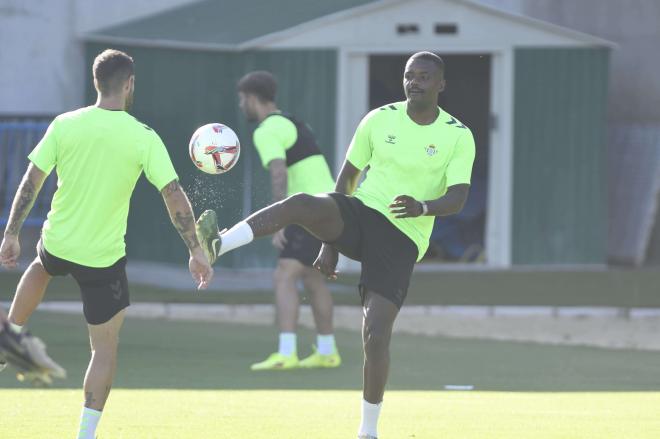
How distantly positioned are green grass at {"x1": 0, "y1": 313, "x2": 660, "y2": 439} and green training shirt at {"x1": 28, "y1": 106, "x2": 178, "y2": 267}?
1294 mm

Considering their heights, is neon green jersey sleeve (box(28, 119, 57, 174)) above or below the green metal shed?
above

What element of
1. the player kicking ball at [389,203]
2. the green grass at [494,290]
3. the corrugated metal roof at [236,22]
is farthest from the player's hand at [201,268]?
the corrugated metal roof at [236,22]

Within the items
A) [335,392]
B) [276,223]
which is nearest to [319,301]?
[335,392]

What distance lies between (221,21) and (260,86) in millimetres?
5907

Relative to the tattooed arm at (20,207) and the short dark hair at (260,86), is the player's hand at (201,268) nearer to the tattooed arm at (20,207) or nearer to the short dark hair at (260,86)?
the tattooed arm at (20,207)

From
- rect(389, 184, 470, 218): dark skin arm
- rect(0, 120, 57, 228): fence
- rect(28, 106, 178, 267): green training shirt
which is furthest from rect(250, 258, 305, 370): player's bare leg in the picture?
rect(0, 120, 57, 228): fence

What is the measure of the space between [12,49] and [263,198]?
3.76 m

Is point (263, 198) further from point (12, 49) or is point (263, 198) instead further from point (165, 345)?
point (12, 49)

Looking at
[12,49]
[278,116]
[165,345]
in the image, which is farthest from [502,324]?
[12,49]

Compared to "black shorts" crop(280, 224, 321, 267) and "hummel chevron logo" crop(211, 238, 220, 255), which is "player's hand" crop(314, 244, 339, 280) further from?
"black shorts" crop(280, 224, 321, 267)

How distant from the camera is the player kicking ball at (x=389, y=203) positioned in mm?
7566

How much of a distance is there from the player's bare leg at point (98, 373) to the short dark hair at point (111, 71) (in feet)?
3.67

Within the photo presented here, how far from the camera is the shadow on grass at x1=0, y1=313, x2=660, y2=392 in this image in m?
10.5

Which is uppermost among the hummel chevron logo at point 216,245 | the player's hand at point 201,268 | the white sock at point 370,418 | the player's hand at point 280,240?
the hummel chevron logo at point 216,245
